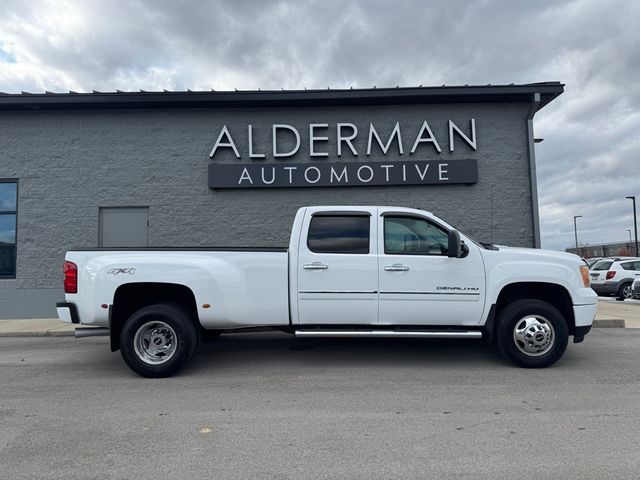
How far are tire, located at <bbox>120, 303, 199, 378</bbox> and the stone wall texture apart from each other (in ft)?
18.5

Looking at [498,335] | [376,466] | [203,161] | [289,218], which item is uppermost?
[203,161]

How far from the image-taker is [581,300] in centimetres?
592

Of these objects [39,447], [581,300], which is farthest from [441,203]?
[39,447]

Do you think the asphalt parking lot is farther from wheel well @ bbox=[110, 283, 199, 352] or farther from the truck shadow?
wheel well @ bbox=[110, 283, 199, 352]

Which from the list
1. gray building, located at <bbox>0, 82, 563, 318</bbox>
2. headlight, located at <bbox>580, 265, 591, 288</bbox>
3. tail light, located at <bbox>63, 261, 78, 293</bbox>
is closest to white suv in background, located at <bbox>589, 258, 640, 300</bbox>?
gray building, located at <bbox>0, 82, 563, 318</bbox>

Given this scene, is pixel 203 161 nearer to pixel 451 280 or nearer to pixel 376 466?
pixel 451 280

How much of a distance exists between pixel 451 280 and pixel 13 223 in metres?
10.9

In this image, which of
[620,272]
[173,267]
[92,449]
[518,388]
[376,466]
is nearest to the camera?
[376,466]

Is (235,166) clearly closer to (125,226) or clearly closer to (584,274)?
(125,226)

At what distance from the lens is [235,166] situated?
11.4 meters

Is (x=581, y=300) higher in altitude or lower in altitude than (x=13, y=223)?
lower

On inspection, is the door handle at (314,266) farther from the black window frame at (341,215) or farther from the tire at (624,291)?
the tire at (624,291)

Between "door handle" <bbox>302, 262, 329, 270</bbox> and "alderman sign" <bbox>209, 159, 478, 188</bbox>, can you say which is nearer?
"door handle" <bbox>302, 262, 329, 270</bbox>

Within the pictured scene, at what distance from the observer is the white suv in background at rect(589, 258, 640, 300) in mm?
16141
